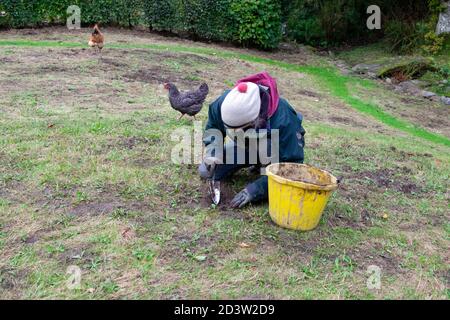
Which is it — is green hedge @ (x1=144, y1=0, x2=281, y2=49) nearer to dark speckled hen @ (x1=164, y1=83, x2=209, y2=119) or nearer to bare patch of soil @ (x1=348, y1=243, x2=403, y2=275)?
dark speckled hen @ (x1=164, y1=83, x2=209, y2=119)

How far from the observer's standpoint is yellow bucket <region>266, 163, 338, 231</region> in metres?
2.96

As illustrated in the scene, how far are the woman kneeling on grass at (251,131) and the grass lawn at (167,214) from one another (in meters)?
0.20

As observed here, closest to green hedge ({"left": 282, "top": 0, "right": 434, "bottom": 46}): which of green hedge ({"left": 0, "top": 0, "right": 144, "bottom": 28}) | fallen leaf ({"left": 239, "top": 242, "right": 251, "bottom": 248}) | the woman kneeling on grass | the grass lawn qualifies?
green hedge ({"left": 0, "top": 0, "right": 144, "bottom": 28})

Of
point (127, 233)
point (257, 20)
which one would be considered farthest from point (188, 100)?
point (257, 20)

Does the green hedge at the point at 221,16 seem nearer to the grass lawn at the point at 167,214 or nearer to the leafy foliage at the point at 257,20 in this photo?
the leafy foliage at the point at 257,20

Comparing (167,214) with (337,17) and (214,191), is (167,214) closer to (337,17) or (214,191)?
(214,191)

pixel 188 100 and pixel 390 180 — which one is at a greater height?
pixel 188 100

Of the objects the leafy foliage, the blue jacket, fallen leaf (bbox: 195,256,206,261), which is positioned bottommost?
fallen leaf (bbox: 195,256,206,261)

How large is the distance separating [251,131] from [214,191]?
598 millimetres

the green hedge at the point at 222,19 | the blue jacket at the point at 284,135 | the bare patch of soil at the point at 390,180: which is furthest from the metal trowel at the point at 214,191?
the green hedge at the point at 222,19

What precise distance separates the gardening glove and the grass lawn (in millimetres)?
64

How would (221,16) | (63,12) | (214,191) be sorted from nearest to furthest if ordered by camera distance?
(214,191)
(63,12)
(221,16)

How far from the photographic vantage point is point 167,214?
3.36m
